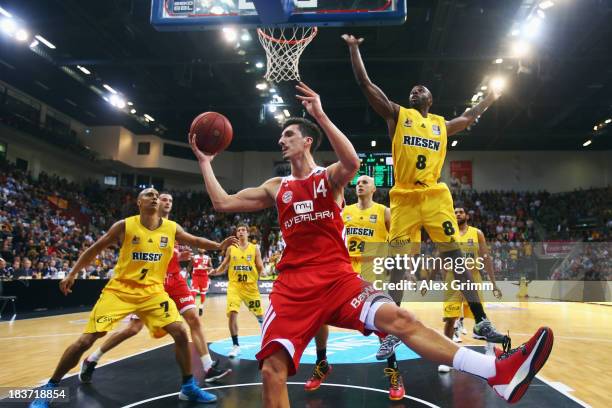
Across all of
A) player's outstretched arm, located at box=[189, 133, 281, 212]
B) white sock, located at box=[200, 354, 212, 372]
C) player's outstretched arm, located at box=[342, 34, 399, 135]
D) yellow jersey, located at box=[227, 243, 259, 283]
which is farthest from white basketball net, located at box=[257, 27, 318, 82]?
player's outstretched arm, located at box=[189, 133, 281, 212]

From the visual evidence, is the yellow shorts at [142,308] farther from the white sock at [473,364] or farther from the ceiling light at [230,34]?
the ceiling light at [230,34]

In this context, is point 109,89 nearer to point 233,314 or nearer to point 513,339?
point 233,314

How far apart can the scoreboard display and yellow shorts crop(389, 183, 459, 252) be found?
17342mm

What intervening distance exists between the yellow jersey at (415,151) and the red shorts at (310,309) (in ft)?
6.63

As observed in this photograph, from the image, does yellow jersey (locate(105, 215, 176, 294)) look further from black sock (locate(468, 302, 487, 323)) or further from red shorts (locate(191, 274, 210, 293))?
red shorts (locate(191, 274, 210, 293))

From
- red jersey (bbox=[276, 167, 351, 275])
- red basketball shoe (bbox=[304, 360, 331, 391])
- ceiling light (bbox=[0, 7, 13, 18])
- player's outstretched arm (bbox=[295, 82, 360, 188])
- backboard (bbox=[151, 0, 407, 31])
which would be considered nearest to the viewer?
player's outstretched arm (bbox=[295, 82, 360, 188])

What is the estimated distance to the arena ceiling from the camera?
583 inches

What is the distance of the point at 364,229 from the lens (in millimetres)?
6395

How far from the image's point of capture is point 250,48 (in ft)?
54.2

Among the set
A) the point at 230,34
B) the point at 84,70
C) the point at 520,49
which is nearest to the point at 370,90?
the point at 230,34

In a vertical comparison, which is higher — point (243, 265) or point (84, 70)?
point (84, 70)

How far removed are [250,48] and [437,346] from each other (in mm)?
15706

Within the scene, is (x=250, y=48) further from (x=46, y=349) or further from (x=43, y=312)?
(x=46, y=349)

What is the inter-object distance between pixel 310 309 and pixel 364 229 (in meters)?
3.75
